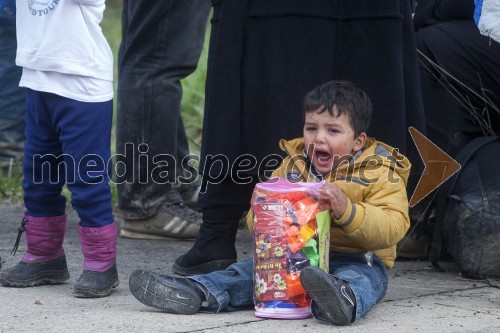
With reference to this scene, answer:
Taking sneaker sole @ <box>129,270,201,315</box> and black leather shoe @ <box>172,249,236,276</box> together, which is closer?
sneaker sole @ <box>129,270,201,315</box>

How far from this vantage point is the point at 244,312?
10.9 feet

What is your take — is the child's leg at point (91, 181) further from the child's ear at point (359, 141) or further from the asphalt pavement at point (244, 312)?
the child's ear at point (359, 141)

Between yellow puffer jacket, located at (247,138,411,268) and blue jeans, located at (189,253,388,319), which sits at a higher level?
yellow puffer jacket, located at (247,138,411,268)

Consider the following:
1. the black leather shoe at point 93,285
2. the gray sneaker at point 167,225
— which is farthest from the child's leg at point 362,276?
the gray sneaker at point 167,225

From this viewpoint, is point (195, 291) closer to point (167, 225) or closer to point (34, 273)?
point (34, 273)

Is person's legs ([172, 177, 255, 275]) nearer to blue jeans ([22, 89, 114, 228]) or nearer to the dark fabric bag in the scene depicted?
blue jeans ([22, 89, 114, 228])

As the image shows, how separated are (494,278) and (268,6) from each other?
1352mm

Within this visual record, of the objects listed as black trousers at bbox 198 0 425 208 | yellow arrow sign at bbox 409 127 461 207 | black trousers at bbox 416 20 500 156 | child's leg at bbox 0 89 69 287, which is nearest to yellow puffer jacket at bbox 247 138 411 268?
black trousers at bbox 198 0 425 208

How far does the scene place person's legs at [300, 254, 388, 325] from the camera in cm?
299

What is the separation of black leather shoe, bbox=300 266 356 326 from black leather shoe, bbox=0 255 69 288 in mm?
1092

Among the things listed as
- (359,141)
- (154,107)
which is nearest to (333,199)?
(359,141)

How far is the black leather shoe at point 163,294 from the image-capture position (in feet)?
10.4

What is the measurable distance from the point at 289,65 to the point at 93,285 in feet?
3.43

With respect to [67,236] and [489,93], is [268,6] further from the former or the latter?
[67,236]
